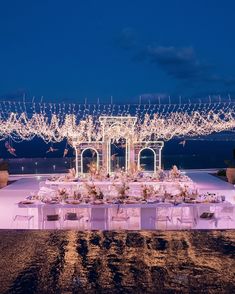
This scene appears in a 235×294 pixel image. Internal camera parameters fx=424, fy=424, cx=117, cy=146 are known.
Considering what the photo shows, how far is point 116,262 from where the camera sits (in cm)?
276

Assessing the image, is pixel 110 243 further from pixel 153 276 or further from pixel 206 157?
pixel 206 157

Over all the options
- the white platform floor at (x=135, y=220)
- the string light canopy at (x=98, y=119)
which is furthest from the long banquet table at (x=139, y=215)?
the string light canopy at (x=98, y=119)

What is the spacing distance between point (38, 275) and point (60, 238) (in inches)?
31.2

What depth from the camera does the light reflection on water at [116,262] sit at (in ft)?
7.75

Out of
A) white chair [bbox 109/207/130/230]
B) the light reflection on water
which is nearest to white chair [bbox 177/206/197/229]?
white chair [bbox 109/207/130/230]

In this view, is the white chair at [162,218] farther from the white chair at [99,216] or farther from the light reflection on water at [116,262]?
the light reflection on water at [116,262]

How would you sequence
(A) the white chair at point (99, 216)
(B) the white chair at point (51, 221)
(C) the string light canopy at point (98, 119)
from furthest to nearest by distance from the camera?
(C) the string light canopy at point (98, 119) < (A) the white chair at point (99, 216) < (B) the white chair at point (51, 221)

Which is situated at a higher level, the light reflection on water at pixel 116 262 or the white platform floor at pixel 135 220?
the light reflection on water at pixel 116 262

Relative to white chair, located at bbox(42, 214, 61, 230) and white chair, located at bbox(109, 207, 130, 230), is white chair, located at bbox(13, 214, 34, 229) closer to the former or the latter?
white chair, located at bbox(42, 214, 61, 230)

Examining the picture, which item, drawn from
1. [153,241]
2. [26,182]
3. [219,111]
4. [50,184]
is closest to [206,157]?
[219,111]

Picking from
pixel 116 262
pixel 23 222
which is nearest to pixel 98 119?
pixel 23 222

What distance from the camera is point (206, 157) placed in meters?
24.8

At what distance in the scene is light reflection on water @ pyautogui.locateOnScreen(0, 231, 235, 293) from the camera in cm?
236

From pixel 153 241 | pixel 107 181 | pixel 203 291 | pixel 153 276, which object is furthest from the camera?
pixel 107 181
